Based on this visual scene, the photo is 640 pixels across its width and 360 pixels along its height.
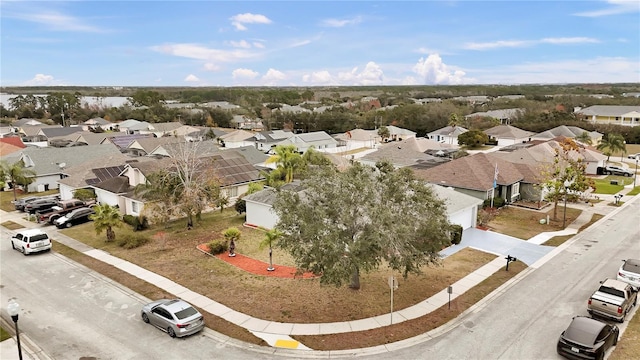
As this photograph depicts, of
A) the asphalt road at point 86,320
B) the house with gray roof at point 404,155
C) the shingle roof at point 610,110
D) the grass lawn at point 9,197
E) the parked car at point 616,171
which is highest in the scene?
the shingle roof at point 610,110

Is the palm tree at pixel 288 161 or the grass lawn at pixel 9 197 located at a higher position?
the palm tree at pixel 288 161

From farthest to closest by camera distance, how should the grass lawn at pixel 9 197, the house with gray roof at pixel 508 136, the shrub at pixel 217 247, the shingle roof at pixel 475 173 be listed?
the house with gray roof at pixel 508 136 < the grass lawn at pixel 9 197 < the shingle roof at pixel 475 173 < the shrub at pixel 217 247

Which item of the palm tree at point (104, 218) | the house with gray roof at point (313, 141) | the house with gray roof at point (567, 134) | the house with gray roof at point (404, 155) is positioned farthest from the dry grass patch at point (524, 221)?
the house with gray roof at point (313, 141)

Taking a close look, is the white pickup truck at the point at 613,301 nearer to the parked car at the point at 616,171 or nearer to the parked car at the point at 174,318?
the parked car at the point at 174,318

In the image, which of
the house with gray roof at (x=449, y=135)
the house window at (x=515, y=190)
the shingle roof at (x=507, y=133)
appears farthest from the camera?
the house with gray roof at (x=449, y=135)

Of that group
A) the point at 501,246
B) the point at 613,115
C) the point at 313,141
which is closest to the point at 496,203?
the point at 501,246

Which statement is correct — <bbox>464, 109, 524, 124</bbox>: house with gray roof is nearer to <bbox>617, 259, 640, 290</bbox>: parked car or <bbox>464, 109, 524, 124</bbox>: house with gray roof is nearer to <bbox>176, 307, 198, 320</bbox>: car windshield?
<bbox>617, 259, 640, 290</bbox>: parked car

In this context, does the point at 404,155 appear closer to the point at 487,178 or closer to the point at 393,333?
the point at 487,178
